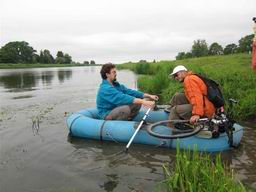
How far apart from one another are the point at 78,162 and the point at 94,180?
107 centimetres

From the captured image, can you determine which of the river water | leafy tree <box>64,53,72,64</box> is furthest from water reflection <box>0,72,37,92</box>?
leafy tree <box>64,53,72,64</box>

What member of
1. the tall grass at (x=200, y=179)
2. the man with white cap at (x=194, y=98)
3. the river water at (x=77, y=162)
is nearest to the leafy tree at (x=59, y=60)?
the river water at (x=77, y=162)

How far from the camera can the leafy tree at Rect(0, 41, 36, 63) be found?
10258 cm

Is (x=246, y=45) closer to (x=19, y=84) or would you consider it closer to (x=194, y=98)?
(x=19, y=84)

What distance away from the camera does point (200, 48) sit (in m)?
60.7

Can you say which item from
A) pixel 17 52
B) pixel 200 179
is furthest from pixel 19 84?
pixel 17 52

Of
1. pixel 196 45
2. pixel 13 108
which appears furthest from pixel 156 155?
pixel 196 45

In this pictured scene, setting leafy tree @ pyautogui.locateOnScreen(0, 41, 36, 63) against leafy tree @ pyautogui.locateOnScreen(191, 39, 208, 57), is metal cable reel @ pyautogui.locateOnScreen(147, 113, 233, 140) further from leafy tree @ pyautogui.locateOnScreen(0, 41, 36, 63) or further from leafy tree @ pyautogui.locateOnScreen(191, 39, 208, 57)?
leafy tree @ pyautogui.locateOnScreen(0, 41, 36, 63)

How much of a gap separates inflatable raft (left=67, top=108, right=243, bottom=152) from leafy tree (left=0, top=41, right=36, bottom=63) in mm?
99549

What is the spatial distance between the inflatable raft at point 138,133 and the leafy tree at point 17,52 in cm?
9955

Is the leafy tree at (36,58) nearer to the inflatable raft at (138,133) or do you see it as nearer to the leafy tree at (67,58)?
the leafy tree at (67,58)

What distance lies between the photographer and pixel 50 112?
496 inches

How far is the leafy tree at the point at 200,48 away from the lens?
59.1 metres

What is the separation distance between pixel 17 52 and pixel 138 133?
113 meters
